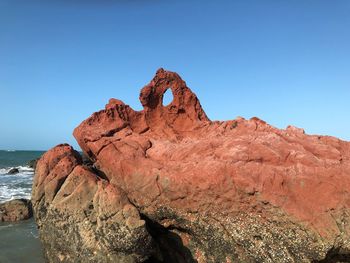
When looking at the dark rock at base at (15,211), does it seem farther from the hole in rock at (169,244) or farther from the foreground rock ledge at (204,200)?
the hole in rock at (169,244)

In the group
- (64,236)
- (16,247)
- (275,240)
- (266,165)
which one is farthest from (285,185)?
(16,247)

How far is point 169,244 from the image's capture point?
26.4 feet

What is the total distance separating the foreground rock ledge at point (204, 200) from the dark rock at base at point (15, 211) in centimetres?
751

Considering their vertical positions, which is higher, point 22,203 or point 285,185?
point 285,185

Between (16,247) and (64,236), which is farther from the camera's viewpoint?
(16,247)

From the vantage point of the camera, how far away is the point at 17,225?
13828 millimetres

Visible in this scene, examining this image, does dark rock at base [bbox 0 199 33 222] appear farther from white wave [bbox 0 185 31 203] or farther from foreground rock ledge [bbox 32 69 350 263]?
foreground rock ledge [bbox 32 69 350 263]

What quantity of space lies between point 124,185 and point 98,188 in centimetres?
97

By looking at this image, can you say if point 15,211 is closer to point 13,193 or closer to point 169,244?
point 13,193

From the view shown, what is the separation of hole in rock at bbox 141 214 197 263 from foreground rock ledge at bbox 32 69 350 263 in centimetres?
2

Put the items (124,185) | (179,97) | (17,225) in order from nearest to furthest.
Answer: (124,185) → (179,97) → (17,225)

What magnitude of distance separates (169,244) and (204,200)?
1529 mm

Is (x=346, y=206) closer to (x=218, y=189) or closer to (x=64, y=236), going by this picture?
(x=218, y=189)

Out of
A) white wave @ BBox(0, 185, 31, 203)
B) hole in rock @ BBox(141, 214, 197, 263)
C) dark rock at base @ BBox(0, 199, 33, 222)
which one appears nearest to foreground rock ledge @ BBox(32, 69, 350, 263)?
hole in rock @ BBox(141, 214, 197, 263)
